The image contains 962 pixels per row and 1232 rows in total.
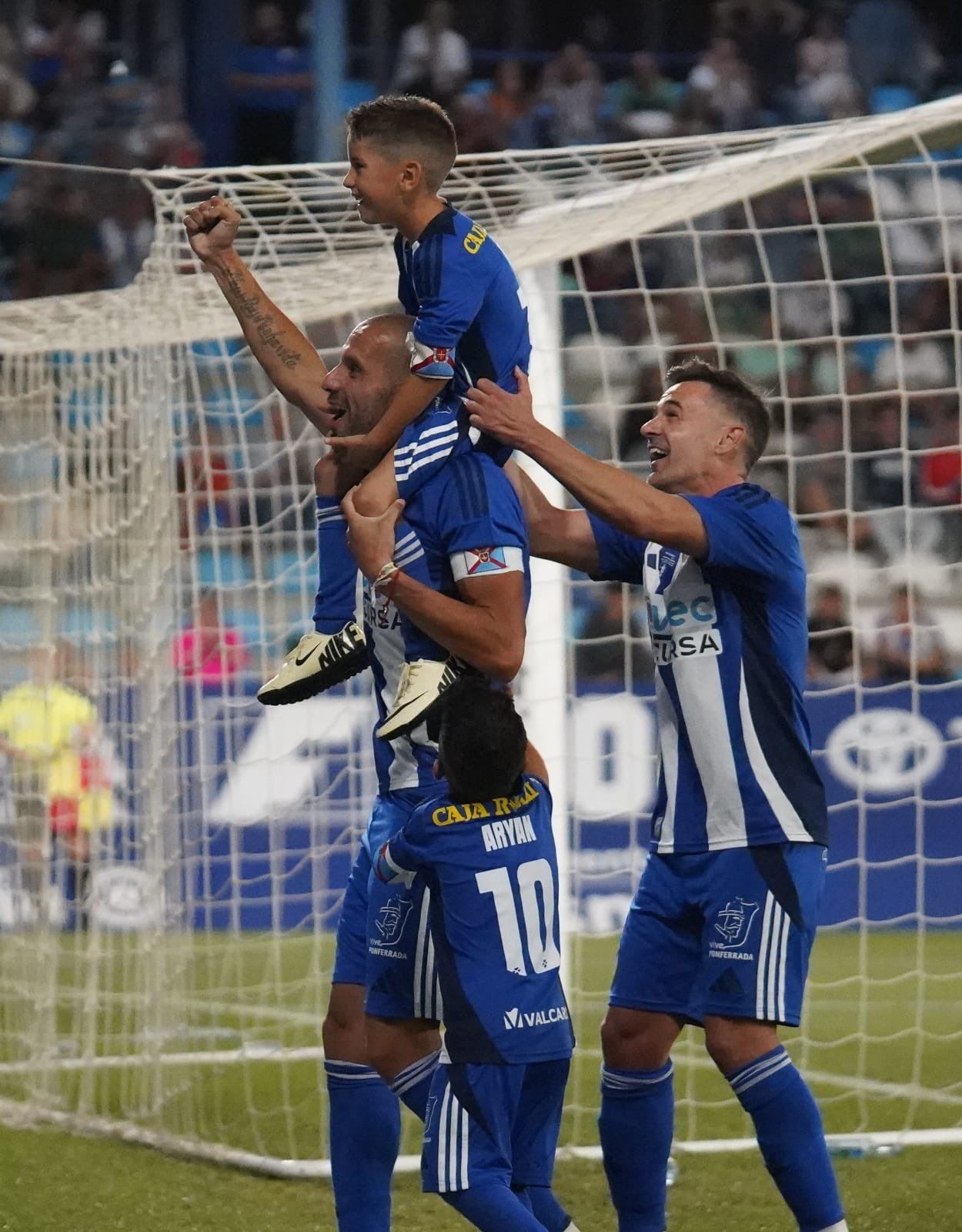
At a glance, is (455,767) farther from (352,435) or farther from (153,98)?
(153,98)

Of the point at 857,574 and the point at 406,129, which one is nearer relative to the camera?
the point at 406,129

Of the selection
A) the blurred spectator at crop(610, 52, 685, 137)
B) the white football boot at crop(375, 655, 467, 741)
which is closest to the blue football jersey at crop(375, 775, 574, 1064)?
the white football boot at crop(375, 655, 467, 741)

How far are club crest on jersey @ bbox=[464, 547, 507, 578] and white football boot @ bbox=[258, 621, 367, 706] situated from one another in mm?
372

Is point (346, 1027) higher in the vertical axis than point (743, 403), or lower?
lower

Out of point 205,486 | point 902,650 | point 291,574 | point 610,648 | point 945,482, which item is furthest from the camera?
point 945,482

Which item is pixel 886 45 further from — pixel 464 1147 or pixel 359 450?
pixel 464 1147

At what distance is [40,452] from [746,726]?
3729mm

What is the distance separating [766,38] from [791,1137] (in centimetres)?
1191

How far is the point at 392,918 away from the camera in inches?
137

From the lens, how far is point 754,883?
3.66 m

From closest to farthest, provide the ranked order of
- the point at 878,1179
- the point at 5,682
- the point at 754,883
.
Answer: the point at 754,883
the point at 878,1179
the point at 5,682

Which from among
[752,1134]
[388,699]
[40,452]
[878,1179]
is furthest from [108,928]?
[388,699]

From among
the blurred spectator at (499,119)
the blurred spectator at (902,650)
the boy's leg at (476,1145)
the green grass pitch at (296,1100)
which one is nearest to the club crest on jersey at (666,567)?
the boy's leg at (476,1145)

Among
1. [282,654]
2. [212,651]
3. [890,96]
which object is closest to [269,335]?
[212,651]
